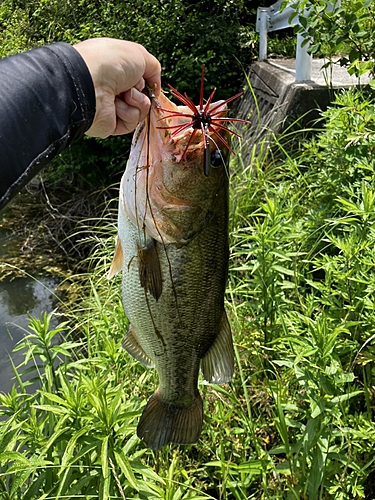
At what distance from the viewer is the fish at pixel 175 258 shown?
156 cm

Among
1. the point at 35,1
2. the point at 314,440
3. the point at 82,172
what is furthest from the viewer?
the point at 35,1

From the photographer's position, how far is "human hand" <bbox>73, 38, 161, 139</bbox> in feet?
4.82

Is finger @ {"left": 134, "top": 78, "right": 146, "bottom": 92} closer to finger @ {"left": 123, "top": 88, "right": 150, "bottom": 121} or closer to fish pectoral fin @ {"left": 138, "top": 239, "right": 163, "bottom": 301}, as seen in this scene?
finger @ {"left": 123, "top": 88, "right": 150, "bottom": 121}

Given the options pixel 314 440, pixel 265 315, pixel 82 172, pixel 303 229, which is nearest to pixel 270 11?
pixel 82 172

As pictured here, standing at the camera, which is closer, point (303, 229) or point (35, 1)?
point (303, 229)

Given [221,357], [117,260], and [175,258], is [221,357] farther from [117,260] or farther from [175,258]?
[117,260]

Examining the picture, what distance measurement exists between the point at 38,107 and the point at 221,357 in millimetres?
1095

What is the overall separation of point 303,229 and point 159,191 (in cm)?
177

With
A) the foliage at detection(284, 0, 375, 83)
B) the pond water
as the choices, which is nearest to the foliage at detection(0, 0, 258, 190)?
→ the pond water

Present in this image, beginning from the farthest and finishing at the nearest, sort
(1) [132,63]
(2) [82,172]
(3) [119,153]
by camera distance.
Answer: (2) [82,172]
(3) [119,153]
(1) [132,63]

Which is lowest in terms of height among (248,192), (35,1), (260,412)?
(260,412)

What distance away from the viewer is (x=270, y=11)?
21.4 ft

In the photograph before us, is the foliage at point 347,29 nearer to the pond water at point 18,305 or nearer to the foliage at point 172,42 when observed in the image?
the foliage at point 172,42

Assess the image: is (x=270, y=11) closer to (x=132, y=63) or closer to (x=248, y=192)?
(x=248, y=192)
